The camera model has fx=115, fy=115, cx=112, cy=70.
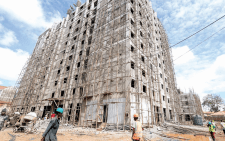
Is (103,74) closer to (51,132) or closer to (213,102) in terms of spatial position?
(51,132)

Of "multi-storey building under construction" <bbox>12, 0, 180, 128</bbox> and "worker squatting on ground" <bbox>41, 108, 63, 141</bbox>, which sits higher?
"multi-storey building under construction" <bbox>12, 0, 180, 128</bbox>

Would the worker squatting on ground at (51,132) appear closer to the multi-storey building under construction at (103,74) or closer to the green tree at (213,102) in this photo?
the multi-storey building under construction at (103,74)

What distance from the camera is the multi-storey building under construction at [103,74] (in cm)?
1375

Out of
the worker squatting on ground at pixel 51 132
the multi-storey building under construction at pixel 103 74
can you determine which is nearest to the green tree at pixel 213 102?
the multi-storey building under construction at pixel 103 74

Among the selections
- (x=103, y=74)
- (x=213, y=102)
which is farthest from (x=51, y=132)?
(x=213, y=102)

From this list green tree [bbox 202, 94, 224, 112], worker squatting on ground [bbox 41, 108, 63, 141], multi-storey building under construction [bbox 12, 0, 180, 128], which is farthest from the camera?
→ green tree [bbox 202, 94, 224, 112]

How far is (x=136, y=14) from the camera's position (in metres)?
19.2

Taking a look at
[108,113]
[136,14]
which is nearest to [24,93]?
[108,113]

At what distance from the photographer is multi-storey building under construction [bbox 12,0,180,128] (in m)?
13.7

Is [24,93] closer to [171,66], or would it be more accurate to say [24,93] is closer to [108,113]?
[108,113]

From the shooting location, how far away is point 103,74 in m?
16.1

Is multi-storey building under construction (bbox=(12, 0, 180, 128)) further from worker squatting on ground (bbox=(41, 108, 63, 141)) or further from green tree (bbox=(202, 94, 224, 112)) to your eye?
green tree (bbox=(202, 94, 224, 112))

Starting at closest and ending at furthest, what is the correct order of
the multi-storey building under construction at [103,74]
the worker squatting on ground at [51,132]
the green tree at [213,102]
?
the worker squatting on ground at [51,132] → the multi-storey building under construction at [103,74] → the green tree at [213,102]

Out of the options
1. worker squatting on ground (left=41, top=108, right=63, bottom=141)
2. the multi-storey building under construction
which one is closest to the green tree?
the multi-storey building under construction
